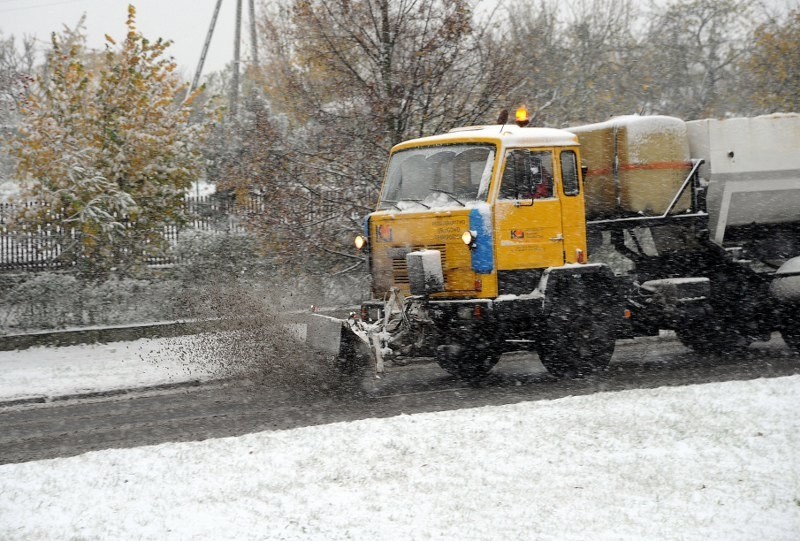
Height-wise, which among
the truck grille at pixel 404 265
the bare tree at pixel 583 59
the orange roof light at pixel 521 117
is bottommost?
the truck grille at pixel 404 265

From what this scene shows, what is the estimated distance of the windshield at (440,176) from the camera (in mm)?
10148

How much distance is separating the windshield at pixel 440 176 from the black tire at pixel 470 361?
6.13ft

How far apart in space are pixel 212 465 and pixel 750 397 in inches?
207

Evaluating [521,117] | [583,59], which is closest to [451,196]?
[521,117]

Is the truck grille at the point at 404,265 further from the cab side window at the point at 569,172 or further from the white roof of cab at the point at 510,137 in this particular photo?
the cab side window at the point at 569,172

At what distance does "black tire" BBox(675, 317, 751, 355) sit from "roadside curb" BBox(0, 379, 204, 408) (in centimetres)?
668

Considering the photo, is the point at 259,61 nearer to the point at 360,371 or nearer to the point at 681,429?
the point at 360,371

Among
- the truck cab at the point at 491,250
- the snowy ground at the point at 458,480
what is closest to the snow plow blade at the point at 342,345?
the truck cab at the point at 491,250

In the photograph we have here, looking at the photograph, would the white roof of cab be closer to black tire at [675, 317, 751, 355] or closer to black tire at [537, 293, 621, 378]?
black tire at [537, 293, 621, 378]

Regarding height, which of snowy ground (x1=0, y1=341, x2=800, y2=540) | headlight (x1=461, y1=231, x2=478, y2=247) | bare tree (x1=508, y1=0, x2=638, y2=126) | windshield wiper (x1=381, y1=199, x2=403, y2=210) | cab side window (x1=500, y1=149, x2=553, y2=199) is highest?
bare tree (x1=508, y1=0, x2=638, y2=126)

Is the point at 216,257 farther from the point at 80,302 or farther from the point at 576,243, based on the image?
the point at 576,243

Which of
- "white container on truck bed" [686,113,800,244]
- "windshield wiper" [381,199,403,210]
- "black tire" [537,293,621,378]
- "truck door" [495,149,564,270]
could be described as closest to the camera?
"truck door" [495,149,564,270]

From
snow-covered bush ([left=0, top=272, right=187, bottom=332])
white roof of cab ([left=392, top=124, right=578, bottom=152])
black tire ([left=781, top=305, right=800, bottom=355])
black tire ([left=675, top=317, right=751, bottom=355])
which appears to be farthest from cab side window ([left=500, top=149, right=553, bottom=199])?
snow-covered bush ([left=0, top=272, right=187, bottom=332])

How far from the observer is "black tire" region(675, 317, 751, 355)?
1238 centimetres
